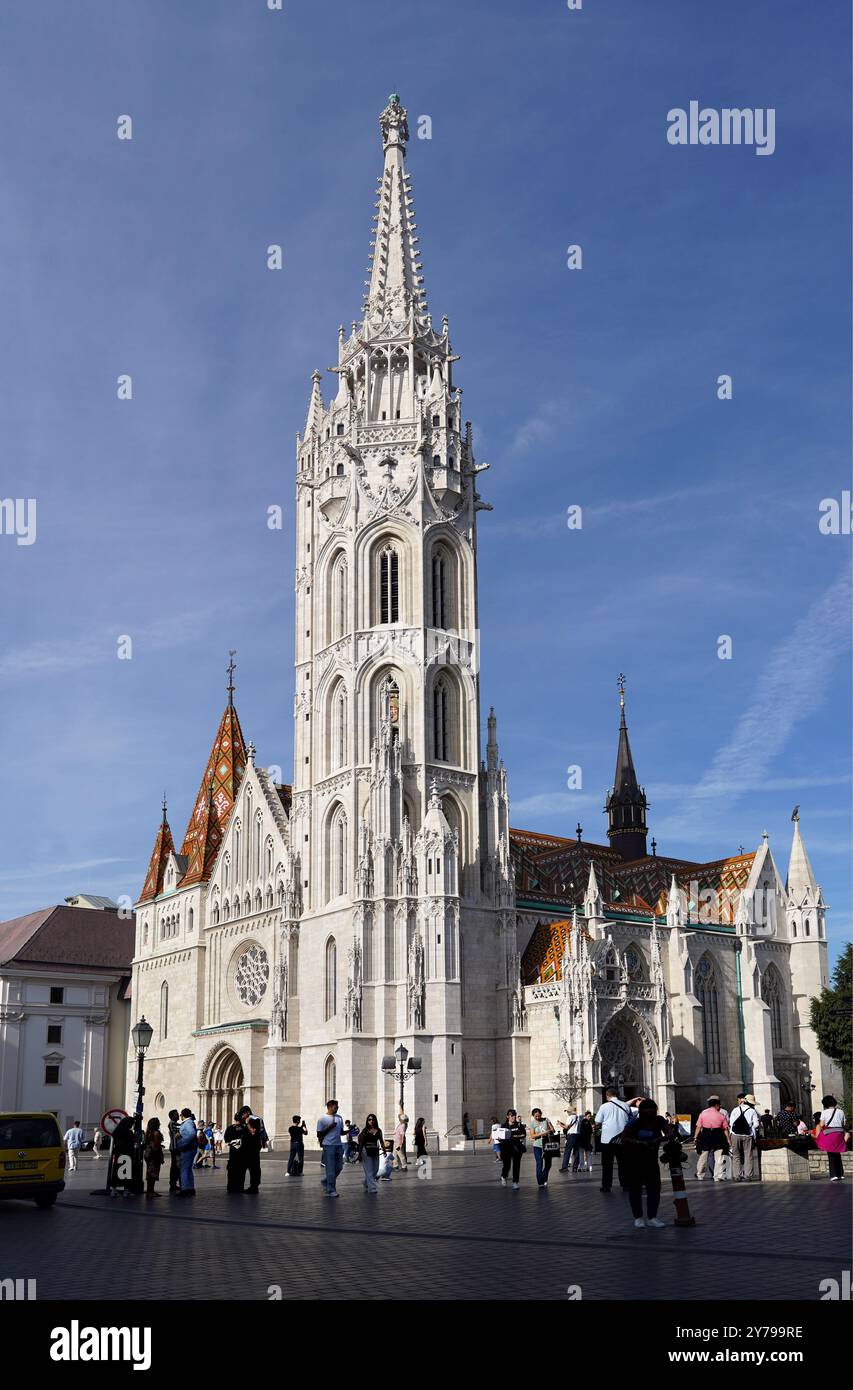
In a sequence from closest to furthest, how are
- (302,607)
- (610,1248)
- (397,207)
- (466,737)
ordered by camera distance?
(610,1248) → (466,737) → (302,607) → (397,207)

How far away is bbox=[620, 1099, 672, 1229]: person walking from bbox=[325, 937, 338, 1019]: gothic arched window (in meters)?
36.6

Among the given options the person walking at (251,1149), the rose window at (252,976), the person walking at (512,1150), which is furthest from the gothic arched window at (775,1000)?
the person walking at (251,1149)

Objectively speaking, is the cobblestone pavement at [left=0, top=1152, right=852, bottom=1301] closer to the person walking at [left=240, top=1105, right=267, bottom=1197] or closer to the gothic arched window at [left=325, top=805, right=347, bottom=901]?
the person walking at [left=240, top=1105, right=267, bottom=1197]

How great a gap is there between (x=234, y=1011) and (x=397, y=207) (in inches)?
1498

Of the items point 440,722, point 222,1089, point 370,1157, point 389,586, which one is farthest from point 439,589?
point 370,1157

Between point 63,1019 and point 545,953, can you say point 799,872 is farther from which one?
point 63,1019

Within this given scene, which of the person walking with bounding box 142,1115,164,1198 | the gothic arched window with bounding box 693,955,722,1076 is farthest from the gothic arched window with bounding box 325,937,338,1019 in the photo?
the person walking with bounding box 142,1115,164,1198

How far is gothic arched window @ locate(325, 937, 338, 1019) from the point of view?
51312mm

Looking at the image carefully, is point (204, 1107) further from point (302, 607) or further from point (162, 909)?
point (302, 607)

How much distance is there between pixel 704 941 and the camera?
5978cm

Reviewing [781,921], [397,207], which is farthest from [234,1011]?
[397,207]

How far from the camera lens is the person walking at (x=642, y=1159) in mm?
15211

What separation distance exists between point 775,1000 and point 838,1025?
5.00m

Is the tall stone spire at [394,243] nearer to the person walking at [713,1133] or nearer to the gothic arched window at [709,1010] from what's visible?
the gothic arched window at [709,1010]
